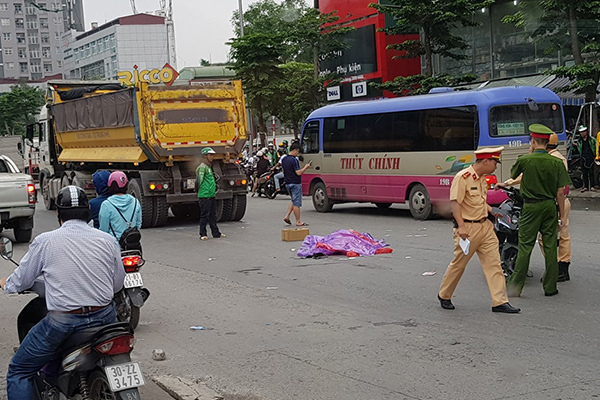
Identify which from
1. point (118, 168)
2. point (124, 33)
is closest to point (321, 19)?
point (118, 168)

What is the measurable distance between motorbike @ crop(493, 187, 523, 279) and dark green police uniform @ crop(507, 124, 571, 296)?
97cm

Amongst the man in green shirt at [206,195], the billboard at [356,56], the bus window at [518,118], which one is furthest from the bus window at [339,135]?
the billboard at [356,56]

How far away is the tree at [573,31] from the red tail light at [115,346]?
66.2ft

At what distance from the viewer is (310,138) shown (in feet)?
73.5

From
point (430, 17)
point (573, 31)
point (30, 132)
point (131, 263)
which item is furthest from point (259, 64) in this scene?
point (131, 263)

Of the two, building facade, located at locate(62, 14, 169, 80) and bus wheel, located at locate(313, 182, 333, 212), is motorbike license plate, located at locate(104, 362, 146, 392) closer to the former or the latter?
bus wheel, located at locate(313, 182, 333, 212)

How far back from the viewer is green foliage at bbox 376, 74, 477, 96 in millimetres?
28141

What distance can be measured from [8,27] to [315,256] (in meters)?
145

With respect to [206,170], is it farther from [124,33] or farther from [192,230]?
[124,33]

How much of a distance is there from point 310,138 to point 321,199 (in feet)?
5.81

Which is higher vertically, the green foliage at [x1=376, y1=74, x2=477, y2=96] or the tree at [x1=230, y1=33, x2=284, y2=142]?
the tree at [x1=230, y1=33, x2=284, y2=142]

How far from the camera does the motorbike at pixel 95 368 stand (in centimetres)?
452

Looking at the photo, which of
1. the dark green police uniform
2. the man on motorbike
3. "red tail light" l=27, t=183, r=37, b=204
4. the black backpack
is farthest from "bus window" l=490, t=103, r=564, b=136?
the man on motorbike

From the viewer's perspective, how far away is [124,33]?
117938mm
